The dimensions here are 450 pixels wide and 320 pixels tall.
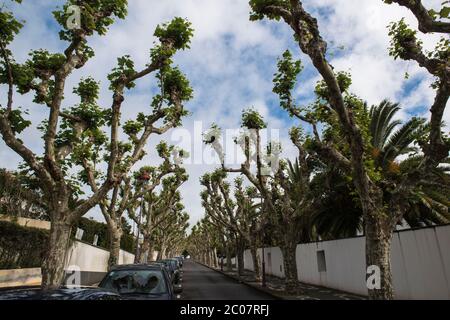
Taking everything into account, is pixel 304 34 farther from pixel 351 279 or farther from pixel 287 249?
pixel 351 279

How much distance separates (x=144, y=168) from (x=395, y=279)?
20.3 metres

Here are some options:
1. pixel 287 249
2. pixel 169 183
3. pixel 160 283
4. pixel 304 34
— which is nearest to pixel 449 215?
pixel 287 249

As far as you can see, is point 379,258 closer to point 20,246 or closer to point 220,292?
point 220,292

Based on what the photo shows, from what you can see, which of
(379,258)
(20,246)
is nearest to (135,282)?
(379,258)

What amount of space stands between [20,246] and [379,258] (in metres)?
15.6

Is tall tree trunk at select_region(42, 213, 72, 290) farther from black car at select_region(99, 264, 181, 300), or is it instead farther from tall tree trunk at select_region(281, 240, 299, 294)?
tall tree trunk at select_region(281, 240, 299, 294)

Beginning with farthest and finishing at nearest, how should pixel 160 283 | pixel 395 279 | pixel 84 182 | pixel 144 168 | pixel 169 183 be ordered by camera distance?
pixel 169 183 → pixel 144 168 → pixel 84 182 → pixel 395 279 → pixel 160 283

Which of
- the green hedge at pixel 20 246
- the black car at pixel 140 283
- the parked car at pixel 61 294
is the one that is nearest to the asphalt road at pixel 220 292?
the green hedge at pixel 20 246

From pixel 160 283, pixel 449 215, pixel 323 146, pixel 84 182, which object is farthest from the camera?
pixel 84 182

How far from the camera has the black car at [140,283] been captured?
7852 mm

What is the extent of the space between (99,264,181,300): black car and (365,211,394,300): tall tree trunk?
503 cm

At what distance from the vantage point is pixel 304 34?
983 centimetres

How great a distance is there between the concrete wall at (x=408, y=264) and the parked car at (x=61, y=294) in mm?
11045

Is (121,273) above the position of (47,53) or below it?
below
